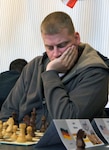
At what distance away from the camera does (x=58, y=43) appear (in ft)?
5.29

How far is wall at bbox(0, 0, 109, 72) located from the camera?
2553 millimetres

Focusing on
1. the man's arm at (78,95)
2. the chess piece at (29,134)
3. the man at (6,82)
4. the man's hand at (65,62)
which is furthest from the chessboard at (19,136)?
the man at (6,82)

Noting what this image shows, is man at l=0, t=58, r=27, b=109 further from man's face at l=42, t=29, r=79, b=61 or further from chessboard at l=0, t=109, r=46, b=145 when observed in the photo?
chessboard at l=0, t=109, r=46, b=145

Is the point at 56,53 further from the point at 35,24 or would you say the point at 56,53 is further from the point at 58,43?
the point at 35,24

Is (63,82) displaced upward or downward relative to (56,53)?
downward

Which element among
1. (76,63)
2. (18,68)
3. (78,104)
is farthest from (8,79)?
(78,104)

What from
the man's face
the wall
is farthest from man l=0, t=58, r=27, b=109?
the wall

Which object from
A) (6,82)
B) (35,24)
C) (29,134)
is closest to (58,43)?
(29,134)

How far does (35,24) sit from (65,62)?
120 centimetres

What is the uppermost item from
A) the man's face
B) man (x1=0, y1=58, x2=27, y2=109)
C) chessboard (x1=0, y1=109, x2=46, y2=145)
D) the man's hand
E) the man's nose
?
the man's face

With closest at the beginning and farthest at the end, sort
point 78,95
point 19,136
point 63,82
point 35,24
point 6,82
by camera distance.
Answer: point 19,136 → point 78,95 → point 63,82 → point 6,82 → point 35,24

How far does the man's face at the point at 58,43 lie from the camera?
1.61m

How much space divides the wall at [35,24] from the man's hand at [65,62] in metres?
0.91

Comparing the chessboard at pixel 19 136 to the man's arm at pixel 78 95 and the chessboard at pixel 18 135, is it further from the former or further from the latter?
the man's arm at pixel 78 95
